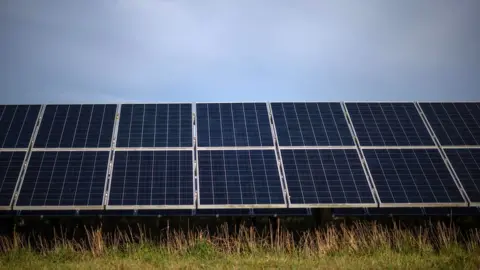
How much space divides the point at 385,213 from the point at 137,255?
797 centimetres

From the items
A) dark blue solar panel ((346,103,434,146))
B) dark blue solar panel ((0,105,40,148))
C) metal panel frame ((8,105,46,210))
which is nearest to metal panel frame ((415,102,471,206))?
dark blue solar panel ((346,103,434,146))

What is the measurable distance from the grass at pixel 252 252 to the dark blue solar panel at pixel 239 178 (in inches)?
47.7

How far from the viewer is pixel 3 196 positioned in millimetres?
13836

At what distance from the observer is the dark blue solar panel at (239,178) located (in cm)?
1388

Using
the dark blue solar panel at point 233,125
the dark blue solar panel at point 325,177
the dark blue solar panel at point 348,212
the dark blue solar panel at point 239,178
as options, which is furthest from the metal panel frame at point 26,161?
the dark blue solar panel at point 348,212

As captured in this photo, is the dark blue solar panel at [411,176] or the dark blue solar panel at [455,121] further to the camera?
the dark blue solar panel at [455,121]

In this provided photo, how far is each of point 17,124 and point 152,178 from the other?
245 inches

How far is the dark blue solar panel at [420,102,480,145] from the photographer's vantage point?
1695cm

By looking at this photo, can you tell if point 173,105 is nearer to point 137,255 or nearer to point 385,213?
point 137,255

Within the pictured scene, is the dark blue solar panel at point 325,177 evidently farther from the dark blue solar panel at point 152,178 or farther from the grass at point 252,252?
the dark blue solar panel at point 152,178

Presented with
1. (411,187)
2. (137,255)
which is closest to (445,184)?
(411,187)

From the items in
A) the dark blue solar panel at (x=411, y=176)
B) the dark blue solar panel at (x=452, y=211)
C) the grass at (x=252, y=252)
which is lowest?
A: the grass at (x=252, y=252)

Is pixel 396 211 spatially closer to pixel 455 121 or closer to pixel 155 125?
pixel 455 121

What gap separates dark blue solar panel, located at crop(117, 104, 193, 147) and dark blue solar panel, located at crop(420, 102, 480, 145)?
32.1 feet
